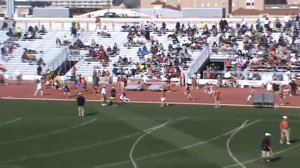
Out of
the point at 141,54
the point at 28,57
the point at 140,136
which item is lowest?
the point at 140,136

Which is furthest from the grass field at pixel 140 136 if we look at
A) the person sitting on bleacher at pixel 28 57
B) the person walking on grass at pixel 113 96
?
the person sitting on bleacher at pixel 28 57

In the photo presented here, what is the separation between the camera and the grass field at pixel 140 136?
938 inches

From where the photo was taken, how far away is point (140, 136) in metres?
28.0

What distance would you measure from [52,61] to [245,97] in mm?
18045

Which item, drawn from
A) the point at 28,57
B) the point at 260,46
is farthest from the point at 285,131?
the point at 28,57

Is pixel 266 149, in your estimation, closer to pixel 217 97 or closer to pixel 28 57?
pixel 217 97

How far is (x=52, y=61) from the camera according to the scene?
52.9 meters

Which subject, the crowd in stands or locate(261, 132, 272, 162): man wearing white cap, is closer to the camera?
locate(261, 132, 272, 162): man wearing white cap

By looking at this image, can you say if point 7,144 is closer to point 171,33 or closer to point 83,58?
point 83,58

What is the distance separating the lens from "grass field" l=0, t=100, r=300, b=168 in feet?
78.2

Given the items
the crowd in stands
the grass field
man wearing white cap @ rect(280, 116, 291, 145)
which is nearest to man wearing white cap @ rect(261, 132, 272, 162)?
the grass field

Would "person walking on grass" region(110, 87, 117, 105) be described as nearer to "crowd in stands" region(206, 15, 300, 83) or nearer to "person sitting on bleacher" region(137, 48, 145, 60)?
"crowd in stands" region(206, 15, 300, 83)

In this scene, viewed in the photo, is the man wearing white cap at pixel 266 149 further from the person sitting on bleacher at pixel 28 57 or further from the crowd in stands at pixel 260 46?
the person sitting on bleacher at pixel 28 57

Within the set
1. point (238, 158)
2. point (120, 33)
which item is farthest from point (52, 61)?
point (238, 158)
